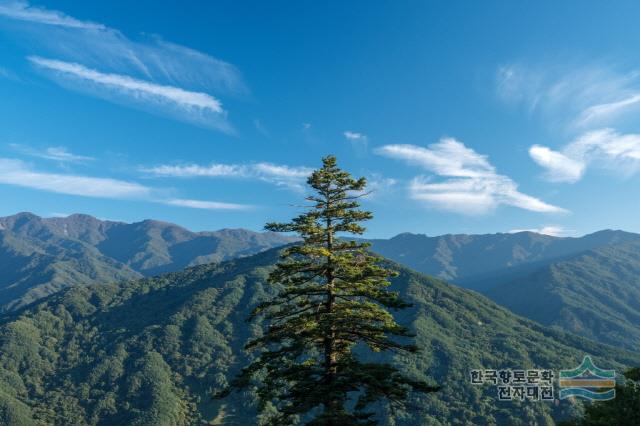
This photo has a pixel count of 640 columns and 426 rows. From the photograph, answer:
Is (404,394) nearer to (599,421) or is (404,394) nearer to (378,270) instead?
(378,270)

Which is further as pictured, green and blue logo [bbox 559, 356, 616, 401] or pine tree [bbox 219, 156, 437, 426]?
green and blue logo [bbox 559, 356, 616, 401]

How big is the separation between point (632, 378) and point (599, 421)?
7.41 meters

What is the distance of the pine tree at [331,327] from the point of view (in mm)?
23016

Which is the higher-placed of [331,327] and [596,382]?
[331,327]

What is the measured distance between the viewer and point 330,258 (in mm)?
26109

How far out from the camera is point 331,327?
2481 cm

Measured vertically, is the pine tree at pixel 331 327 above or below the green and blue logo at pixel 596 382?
above

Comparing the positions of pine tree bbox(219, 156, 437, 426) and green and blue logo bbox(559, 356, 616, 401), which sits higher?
pine tree bbox(219, 156, 437, 426)

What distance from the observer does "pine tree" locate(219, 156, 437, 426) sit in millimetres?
23016

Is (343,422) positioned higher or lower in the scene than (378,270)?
lower

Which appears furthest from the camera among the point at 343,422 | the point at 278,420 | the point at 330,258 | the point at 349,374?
the point at 330,258

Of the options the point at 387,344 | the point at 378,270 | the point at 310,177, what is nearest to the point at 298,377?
the point at 387,344

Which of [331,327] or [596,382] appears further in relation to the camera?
[596,382]

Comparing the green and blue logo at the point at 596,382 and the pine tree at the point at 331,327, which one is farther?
the green and blue logo at the point at 596,382
